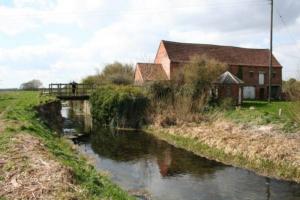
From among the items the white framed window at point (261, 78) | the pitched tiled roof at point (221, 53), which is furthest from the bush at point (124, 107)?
the white framed window at point (261, 78)

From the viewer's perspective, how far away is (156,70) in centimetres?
5472

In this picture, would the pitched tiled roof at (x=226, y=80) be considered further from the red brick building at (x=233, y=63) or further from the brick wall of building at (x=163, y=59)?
the red brick building at (x=233, y=63)

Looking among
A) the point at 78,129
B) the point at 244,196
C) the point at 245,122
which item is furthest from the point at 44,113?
the point at 244,196

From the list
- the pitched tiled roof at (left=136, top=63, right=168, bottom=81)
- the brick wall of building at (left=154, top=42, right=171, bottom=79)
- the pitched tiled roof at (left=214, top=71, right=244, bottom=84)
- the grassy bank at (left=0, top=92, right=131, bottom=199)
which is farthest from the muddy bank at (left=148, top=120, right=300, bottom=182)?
the brick wall of building at (left=154, top=42, right=171, bottom=79)

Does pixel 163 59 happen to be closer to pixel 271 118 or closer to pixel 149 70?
pixel 149 70

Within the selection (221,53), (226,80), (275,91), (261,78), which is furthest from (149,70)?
(275,91)

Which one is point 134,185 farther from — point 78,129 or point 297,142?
point 78,129

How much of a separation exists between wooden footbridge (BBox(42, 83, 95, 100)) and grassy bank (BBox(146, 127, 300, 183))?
16941 mm

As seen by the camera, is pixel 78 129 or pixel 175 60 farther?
pixel 175 60

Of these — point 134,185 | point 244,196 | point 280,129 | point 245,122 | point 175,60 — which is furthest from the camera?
point 175,60

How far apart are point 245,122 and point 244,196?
1398 cm

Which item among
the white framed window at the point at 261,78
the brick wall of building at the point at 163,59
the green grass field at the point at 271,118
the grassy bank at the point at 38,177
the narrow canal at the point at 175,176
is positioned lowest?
the narrow canal at the point at 175,176

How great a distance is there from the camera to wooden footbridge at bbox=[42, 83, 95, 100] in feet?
144

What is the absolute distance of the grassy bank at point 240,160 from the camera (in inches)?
730
